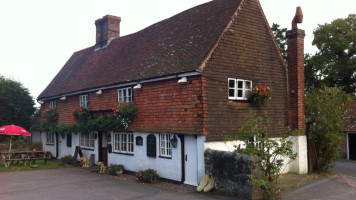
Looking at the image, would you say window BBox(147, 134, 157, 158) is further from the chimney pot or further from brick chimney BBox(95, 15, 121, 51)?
brick chimney BBox(95, 15, 121, 51)

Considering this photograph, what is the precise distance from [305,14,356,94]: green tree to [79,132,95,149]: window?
2370 centimetres

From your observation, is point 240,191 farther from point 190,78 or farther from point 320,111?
point 320,111

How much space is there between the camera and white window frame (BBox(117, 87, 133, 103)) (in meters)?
16.3

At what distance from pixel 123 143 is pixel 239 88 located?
6907 mm

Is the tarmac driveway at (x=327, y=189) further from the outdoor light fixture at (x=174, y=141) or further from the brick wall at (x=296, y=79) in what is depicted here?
the outdoor light fixture at (x=174, y=141)

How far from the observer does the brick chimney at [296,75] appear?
15250mm

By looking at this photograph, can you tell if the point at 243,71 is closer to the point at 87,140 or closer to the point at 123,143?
the point at 123,143

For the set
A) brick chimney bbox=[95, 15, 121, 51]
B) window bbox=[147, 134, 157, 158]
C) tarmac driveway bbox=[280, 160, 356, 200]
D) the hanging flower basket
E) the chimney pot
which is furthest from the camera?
brick chimney bbox=[95, 15, 121, 51]

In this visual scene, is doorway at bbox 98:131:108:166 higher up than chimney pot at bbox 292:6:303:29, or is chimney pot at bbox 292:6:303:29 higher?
chimney pot at bbox 292:6:303:29

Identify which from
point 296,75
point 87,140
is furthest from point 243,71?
point 87,140

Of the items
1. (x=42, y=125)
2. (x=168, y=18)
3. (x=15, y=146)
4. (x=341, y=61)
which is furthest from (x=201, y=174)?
(x=341, y=61)

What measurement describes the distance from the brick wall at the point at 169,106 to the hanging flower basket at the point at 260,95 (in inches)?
115

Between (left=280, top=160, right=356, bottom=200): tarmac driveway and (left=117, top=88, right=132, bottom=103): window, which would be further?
(left=117, top=88, right=132, bottom=103): window

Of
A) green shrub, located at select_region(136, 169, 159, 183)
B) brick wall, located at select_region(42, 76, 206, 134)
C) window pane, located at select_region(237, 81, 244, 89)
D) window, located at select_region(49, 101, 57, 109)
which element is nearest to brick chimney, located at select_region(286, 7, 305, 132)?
window pane, located at select_region(237, 81, 244, 89)
